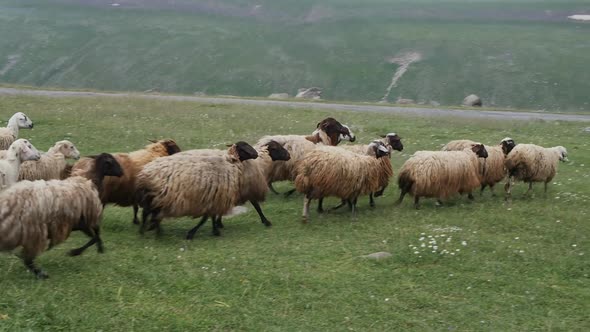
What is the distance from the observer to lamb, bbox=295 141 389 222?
13.2 metres

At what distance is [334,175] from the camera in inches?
522

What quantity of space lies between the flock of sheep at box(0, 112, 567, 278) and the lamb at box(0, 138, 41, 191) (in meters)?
0.02

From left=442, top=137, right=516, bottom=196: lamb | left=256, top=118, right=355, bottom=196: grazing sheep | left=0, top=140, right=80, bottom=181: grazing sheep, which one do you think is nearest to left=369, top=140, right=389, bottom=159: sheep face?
left=256, top=118, right=355, bottom=196: grazing sheep

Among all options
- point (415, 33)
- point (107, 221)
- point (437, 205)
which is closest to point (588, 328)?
point (437, 205)

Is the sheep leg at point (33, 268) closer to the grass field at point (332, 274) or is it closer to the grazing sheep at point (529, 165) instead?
the grass field at point (332, 274)

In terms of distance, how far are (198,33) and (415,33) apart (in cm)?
2525

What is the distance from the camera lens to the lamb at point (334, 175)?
43.4 feet

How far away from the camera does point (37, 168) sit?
1295 centimetres

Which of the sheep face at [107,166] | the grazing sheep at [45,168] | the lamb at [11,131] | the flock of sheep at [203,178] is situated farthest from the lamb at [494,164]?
the lamb at [11,131]

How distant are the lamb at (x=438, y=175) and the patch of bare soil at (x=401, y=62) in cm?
4556

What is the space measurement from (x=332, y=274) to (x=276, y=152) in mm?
5145

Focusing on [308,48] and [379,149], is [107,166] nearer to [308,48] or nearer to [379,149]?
[379,149]

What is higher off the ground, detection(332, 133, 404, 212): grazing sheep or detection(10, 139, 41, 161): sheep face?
detection(10, 139, 41, 161): sheep face

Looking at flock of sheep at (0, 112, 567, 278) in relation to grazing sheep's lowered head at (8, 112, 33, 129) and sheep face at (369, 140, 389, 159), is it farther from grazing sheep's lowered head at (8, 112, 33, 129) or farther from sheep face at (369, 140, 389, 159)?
grazing sheep's lowered head at (8, 112, 33, 129)
